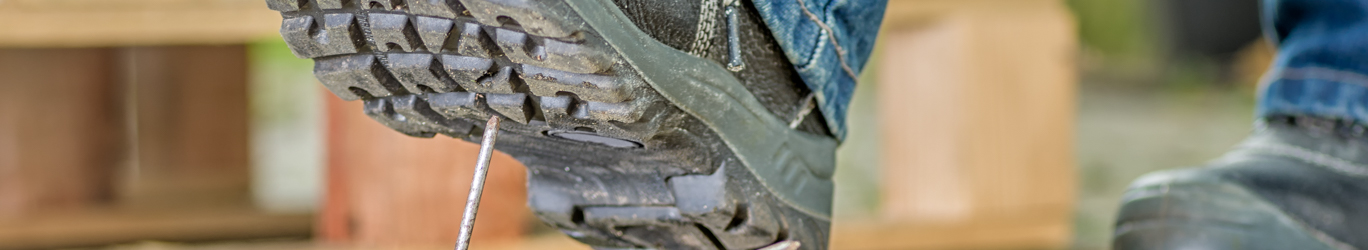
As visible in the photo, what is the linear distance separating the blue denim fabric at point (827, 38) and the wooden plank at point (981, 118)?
20.7 inches

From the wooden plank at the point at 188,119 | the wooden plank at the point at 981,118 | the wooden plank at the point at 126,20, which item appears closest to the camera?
the wooden plank at the point at 126,20

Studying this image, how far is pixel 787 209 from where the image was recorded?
0.61m

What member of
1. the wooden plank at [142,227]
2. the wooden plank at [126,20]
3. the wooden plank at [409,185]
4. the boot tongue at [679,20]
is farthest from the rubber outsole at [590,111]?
the wooden plank at [142,227]

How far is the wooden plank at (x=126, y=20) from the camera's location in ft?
3.27

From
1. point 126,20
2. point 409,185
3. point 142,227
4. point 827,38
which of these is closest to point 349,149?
point 409,185

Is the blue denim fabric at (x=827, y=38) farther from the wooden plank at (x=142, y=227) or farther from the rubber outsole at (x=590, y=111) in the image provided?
the wooden plank at (x=142, y=227)

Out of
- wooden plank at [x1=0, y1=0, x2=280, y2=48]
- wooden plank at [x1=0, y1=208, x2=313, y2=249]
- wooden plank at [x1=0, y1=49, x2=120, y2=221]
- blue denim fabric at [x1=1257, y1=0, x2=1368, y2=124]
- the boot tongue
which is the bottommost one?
wooden plank at [x1=0, y1=208, x2=313, y2=249]

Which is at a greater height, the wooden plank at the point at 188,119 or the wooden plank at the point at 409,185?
the wooden plank at the point at 409,185

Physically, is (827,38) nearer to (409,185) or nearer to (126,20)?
(409,185)

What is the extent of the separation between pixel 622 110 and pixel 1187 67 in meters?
4.18

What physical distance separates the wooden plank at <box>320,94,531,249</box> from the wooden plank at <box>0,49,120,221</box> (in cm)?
43

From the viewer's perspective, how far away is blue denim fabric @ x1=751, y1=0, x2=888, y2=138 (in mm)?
572

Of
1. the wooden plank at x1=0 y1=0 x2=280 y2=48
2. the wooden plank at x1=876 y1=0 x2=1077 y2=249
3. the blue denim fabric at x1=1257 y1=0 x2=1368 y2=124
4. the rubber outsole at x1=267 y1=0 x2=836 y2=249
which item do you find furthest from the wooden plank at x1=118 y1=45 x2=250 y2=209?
the blue denim fabric at x1=1257 y1=0 x2=1368 y2=124

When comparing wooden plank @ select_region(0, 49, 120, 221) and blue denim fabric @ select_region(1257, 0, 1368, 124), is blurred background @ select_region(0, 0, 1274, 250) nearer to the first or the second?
wooden plank @ select_region(0, 49, 120, 221)
